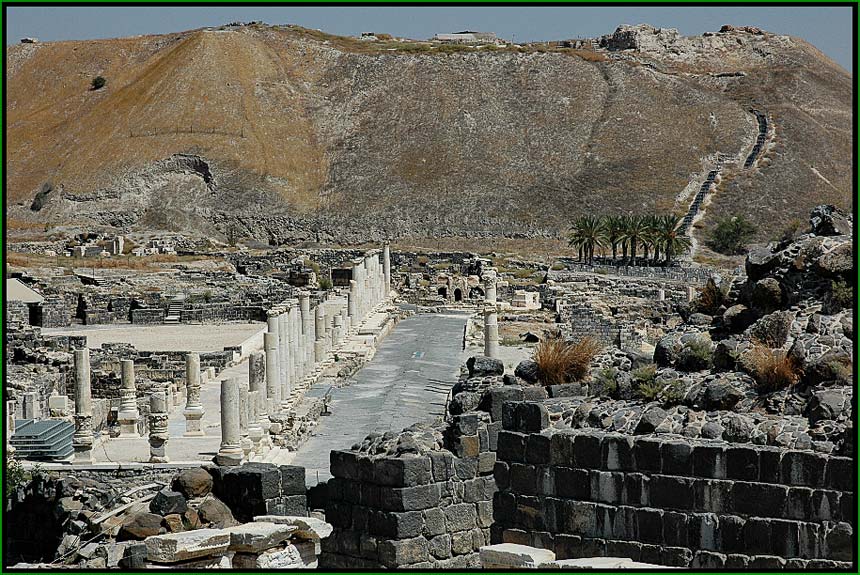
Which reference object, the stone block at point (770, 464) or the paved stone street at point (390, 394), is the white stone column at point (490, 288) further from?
the stone block at point (770, 464)

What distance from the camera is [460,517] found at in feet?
42.5

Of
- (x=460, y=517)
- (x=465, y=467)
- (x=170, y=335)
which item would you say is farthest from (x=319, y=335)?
(x=460, y=517)

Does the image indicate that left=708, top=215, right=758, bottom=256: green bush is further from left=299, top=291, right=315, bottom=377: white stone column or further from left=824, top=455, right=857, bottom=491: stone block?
left=824, top=455, right=857, bottom=491: stone block

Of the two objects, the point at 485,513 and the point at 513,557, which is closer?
the point at 513,557

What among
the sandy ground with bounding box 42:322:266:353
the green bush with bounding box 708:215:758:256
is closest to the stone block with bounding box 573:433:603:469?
the sandy ground with bounding box 42:322:266:353

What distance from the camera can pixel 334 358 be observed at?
35219 millimetres

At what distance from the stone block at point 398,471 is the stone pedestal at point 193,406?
37.2 feet

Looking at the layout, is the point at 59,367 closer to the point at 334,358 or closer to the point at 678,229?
the point at 334,358

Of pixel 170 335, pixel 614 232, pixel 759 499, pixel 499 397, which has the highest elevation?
pixel 614 232

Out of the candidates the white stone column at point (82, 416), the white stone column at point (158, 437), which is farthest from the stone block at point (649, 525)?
the white stone column at point (82, 416)

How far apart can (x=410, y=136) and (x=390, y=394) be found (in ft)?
305

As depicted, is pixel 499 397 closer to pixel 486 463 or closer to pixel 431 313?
pixel 486 463

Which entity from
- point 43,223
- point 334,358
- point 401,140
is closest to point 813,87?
point 401,140

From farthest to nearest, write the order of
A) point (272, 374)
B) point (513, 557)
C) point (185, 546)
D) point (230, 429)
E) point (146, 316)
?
point (146, 316) < point (272, 374) < point (230, 429) < point (185, 546) < point (513, 557)
